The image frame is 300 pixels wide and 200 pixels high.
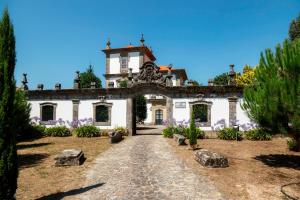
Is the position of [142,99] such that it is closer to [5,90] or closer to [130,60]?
[130,60]

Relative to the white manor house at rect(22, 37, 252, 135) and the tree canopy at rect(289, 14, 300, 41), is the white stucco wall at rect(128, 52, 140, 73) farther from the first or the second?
the tree canopy at rect(289, 14, 300, 41)

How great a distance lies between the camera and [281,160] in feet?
37.5

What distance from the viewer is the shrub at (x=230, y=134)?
18547 millimetres

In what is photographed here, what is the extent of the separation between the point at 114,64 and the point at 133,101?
77.2ft

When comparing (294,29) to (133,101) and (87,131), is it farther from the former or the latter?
(87,131)

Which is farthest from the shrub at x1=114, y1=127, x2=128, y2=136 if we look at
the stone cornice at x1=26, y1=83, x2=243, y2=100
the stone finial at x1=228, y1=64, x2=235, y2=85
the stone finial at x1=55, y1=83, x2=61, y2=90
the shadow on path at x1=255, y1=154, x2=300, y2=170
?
the shadow on path at x1=255, y1=154, x2=300, y2=170

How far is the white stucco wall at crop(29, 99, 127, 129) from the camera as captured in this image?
21.3 meters

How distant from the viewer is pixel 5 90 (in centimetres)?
603

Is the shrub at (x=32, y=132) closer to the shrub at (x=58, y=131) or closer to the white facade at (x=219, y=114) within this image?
the shrub at (x=58, y=131)

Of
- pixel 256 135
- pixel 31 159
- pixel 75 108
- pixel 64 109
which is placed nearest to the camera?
pixel 31 159

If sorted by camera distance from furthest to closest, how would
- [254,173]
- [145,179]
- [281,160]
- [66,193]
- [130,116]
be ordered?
[130,116] < [281,160] < [254,173] < [145,179] < [66,193]

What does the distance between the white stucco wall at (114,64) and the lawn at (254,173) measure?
3191 cm

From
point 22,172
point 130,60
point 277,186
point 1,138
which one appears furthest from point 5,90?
point 130,60

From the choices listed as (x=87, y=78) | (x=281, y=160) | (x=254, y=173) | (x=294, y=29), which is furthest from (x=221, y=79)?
(x=254, y=173)
